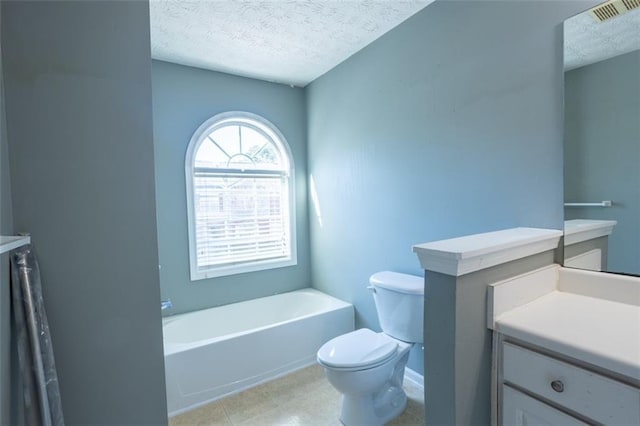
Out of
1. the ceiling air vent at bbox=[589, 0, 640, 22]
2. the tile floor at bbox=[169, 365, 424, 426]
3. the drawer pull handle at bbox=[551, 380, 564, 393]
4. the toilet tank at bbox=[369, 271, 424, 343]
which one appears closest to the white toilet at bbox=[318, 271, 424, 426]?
the toilet tank at bbox=[369, 271, 424, 343]

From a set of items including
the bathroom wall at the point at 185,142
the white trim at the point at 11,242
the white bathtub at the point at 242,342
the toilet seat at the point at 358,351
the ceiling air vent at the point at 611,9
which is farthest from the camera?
the bathroom wall at the point at 185,142

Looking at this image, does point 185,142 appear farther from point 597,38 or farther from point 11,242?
point 597,38

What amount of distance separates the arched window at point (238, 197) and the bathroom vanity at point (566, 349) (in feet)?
7.28

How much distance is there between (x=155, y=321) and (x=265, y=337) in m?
1.22

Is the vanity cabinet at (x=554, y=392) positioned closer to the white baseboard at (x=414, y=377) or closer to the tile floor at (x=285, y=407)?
the tile floor at (x=285, y=407)

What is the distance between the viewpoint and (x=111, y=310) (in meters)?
1.10

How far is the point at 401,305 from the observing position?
6.18 feet

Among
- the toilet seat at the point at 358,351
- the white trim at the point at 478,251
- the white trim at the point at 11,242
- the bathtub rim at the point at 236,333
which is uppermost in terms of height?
the white trim at the point at 11,242

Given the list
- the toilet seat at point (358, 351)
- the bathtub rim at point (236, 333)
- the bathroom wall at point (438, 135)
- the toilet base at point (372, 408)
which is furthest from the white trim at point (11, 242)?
the bathroom wall at point (438, 135)

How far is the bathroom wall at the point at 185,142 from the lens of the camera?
2.53 m

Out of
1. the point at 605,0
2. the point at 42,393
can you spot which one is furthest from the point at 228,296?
the point at 605,0

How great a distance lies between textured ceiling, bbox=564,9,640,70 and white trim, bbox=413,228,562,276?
2.46 feet

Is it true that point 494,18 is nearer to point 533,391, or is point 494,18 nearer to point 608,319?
point 608,319

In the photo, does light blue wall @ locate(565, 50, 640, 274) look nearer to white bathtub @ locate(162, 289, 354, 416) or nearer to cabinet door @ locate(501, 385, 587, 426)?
cabinet door @ locate(501, 385, 587, 426)
